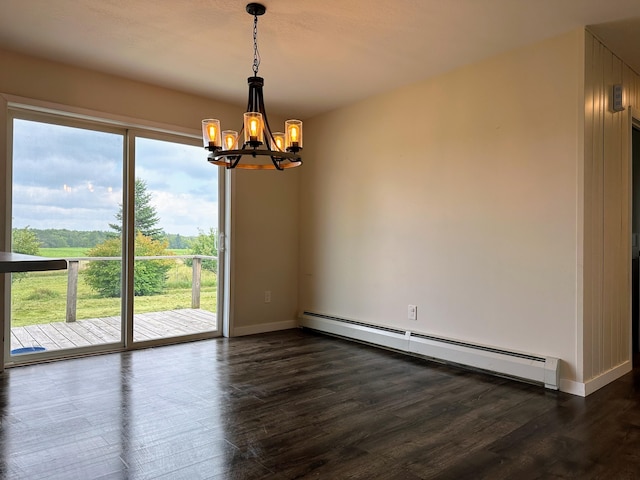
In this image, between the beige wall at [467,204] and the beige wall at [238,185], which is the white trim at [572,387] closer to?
the beige wall at [467,204]

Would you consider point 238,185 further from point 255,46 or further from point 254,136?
point 254,136

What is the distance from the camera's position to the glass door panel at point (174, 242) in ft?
14.3

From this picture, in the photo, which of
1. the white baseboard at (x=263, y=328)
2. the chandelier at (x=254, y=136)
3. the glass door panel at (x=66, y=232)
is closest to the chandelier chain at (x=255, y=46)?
the chandelier at (x=254, y=136)

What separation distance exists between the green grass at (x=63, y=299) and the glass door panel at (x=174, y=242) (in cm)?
1

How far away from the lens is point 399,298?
430 centimetres

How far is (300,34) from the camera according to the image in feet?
10.4

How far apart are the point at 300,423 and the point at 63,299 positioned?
262 cm

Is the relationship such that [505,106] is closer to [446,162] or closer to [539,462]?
[446,162]

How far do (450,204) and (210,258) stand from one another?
8.56ft

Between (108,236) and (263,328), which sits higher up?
(108,236)

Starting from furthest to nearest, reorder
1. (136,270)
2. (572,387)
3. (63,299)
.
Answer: (136,270) → (63,299) → (572,387)

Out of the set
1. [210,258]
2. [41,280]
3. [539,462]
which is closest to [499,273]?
[539,462]

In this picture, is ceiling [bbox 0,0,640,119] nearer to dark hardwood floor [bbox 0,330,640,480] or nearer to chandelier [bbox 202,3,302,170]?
chandelier [bbox 202,3,302,170]

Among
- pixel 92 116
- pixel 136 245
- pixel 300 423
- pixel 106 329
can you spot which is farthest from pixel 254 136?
pixel 106 329
